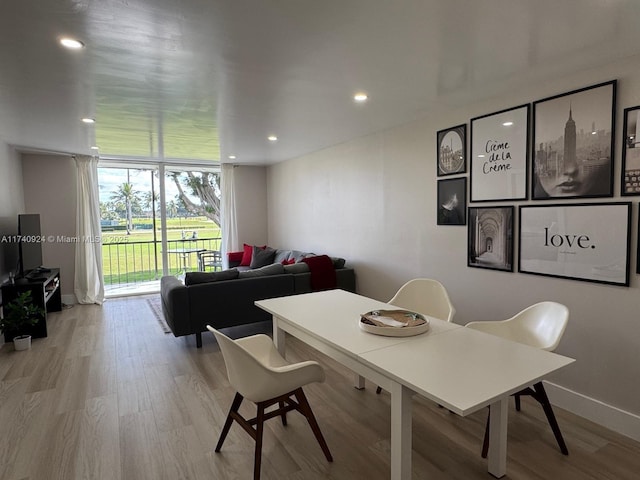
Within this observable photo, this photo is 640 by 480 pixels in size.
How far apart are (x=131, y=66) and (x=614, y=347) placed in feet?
11.7

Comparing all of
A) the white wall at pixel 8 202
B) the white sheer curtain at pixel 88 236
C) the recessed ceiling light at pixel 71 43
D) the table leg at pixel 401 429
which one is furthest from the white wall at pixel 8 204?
the table leg at pixel 401 429

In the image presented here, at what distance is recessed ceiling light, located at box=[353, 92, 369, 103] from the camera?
303cm

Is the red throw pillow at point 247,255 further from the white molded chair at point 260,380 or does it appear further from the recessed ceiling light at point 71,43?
the recessed ceiling light at point 71,43

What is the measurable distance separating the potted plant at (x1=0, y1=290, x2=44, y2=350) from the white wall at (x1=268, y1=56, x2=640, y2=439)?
3634mm

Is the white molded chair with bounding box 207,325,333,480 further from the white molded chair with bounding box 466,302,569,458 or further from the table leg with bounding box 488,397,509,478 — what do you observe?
the white molded chair with bounding box 466,302,569,458

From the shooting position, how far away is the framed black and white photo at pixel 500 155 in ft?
9.55

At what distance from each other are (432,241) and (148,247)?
5.43 meters

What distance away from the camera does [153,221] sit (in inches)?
271

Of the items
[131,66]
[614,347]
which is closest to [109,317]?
[131,66]

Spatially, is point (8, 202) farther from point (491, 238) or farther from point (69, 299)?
point (491, 238)

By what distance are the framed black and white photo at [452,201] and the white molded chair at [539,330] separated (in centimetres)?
114

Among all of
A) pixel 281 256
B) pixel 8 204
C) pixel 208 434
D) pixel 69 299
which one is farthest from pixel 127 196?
pixel 208 434

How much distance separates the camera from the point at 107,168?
6512 mm

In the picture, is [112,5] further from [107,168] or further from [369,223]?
[107,168]
